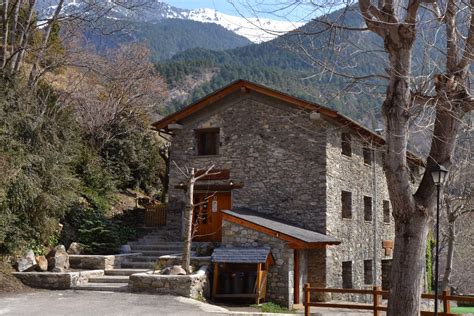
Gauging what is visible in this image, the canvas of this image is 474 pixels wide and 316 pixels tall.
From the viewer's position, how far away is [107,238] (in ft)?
60.9

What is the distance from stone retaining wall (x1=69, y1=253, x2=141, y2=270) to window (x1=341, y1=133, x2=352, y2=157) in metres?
9.31

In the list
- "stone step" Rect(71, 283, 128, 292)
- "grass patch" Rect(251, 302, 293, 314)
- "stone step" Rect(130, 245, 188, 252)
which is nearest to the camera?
"grass patch" Rect(251, 302, 293, 314)

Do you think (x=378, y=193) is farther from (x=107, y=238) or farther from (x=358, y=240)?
(x=107, y=238)

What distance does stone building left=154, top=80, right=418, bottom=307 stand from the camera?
18.0 metres

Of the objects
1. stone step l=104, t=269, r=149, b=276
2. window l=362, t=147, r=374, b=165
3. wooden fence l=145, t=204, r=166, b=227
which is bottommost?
stone step l=104, t=269, r=149, b=276

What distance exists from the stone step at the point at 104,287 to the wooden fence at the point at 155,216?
6.81 m

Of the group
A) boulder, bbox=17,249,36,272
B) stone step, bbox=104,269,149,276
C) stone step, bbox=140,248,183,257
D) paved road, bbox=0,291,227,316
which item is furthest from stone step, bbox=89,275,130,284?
stone step, bbox=140,248,183,257

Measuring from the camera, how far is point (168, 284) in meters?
13.7

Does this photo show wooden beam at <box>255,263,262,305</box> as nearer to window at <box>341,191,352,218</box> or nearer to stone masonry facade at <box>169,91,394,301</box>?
stone masonry facade at <box>169,91,394,301</box>

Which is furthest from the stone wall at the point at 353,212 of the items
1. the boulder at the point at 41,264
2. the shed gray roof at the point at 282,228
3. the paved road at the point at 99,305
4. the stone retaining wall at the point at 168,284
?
the boulder at the point at 41,264

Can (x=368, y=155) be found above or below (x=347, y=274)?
above

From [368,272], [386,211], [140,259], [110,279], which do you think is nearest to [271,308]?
[110,279]

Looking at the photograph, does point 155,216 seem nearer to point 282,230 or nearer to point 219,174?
point 219,174

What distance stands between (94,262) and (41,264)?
5.80 ft
